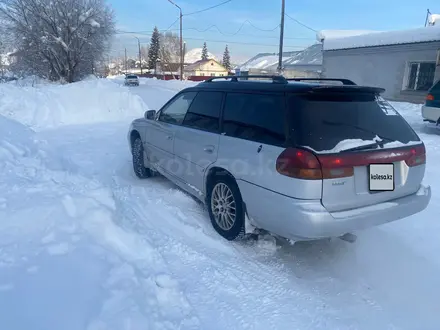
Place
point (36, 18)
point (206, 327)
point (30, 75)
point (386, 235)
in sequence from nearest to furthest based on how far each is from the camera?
point (206, 327) → point (386, 235) → point (36, 18) → point (30, 75)

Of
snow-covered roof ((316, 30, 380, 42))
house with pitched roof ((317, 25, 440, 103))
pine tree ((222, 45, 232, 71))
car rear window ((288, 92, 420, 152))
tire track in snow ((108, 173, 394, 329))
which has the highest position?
pine tree ((222, 45, 232, 71))

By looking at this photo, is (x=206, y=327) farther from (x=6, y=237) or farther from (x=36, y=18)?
(x=36, y=18)

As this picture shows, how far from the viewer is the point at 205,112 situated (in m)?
3.92

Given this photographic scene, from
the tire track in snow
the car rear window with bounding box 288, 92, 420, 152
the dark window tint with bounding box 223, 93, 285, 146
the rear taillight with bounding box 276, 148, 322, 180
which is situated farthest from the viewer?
the dark window tint with bounding box 223, 93, 285, 146

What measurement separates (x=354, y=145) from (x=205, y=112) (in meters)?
1.83

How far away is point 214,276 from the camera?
277 cm

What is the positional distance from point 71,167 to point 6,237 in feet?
10.5

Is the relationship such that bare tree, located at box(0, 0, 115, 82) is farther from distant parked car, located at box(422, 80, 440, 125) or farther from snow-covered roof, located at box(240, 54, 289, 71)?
distant parked car, located at box(422, 80, 440, 125)

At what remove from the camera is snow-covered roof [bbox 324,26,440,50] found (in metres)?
16.4

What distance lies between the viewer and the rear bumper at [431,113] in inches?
386

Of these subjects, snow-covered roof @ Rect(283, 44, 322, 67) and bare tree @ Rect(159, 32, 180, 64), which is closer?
snow-covered roof @ Rect(283, 44, 322, 67)

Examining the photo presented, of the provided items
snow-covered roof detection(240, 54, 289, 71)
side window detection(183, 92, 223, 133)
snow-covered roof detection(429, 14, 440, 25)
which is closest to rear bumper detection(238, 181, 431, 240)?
side window detection(183, 92, 223, 133)

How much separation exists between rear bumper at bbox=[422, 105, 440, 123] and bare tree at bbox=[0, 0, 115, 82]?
30.3 meters

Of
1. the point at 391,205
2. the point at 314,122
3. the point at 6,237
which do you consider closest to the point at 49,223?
the point at 6,237
